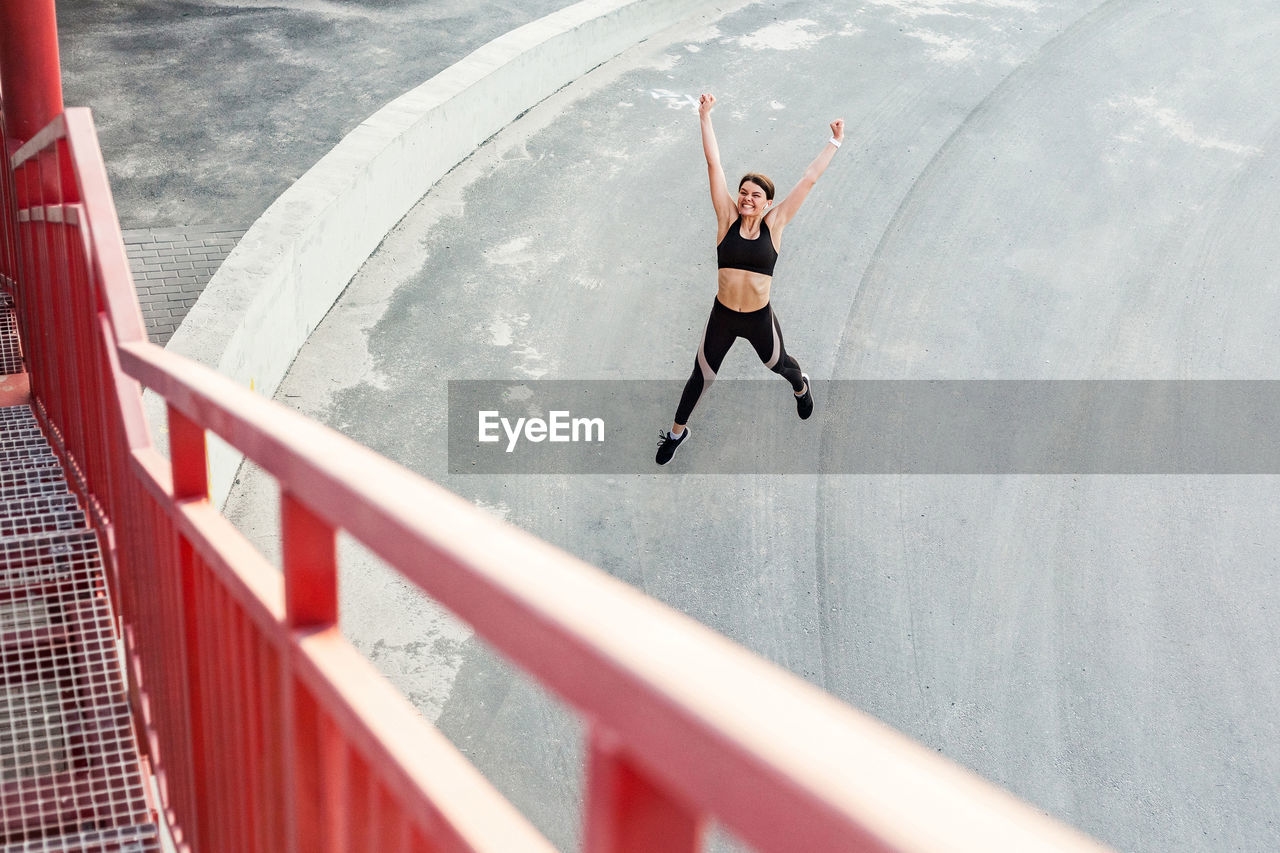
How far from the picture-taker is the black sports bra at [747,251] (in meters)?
7.25

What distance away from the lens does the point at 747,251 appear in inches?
287

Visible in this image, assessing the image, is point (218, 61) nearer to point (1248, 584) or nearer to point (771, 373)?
point (771, 373)

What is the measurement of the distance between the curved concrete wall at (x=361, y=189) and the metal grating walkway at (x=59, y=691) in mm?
2764

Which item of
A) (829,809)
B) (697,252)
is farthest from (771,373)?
(829,809)

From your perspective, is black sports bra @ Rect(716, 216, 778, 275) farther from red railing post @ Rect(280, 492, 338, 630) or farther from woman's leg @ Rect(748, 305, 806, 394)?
red railing post @ Rect(280, 492, 338, 630)

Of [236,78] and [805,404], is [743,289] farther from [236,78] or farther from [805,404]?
[236,78]

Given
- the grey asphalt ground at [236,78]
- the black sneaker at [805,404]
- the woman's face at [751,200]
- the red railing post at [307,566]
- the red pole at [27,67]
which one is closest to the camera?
the red railing post at [307,566]

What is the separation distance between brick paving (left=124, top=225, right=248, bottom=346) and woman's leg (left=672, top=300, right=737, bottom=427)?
3.28 meters

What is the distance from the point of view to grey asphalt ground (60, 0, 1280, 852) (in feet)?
21.2

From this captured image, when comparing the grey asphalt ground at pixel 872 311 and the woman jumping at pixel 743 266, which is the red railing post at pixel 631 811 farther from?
the woman jumping at pixel 743 266

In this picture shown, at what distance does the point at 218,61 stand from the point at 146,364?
34.0 feet

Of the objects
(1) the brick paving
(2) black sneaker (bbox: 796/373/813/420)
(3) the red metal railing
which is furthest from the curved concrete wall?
(3) the red metal railing

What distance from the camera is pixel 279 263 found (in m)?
7.73

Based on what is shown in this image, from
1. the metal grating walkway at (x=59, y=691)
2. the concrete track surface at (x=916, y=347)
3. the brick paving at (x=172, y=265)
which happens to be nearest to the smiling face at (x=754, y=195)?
the concrete track surface at (x=916, y=347)
